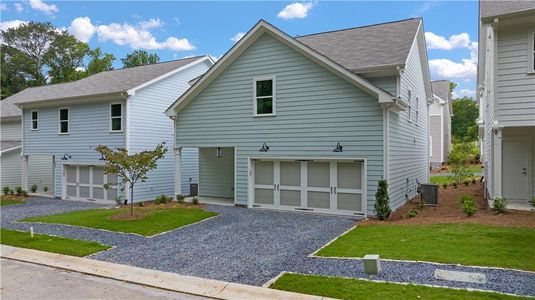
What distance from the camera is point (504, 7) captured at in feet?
35.7

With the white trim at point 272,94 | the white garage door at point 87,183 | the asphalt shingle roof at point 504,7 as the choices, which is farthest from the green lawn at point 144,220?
the asphalt shingle roof at point 504,7

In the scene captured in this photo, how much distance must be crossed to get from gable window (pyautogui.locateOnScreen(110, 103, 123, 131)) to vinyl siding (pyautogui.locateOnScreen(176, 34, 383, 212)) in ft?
12.2

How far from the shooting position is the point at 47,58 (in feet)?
162

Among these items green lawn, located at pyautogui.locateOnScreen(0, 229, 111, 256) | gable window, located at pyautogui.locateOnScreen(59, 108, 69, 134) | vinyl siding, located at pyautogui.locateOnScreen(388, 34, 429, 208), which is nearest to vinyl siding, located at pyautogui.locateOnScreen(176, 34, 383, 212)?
vinyl siding, located at pyautogui.locateOnScreen(388, 34, 429, 208)

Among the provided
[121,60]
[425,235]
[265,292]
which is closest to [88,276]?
[265,292]

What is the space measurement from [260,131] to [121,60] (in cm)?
4442

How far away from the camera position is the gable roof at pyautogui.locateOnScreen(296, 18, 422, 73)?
12303mm

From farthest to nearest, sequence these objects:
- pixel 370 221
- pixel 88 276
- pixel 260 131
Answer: pixel 260 131 < pixel 370 221 < pixel 88 276

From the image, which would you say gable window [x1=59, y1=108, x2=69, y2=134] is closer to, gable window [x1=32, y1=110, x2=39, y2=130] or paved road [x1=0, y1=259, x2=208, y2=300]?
gable window [x1=32, y1=110, x2=39, y2=130]

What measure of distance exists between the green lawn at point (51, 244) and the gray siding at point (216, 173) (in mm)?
7848

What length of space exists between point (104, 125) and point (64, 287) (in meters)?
13.0

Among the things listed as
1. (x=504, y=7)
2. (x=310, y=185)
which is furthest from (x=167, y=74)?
(x=504, y=7)

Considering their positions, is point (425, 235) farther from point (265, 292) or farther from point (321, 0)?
point (321, 0)

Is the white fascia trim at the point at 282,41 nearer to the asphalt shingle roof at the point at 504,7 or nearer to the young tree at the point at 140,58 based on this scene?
the asphalt shingle roof at the point at 504,7
